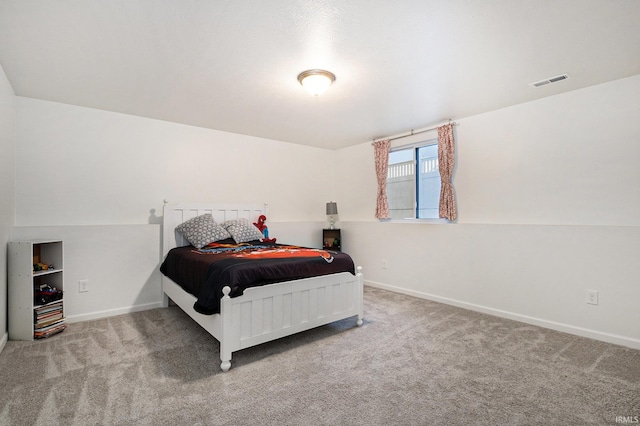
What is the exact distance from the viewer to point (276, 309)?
260cm

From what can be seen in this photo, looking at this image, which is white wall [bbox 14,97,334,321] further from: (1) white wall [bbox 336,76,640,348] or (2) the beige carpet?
(1) white wall [bbox 336,76,640,348]

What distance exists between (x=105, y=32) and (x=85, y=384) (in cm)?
238

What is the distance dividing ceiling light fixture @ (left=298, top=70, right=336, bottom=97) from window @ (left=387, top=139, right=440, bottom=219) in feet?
7.09

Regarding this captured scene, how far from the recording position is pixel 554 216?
320 cm

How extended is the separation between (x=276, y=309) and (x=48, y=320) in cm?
226

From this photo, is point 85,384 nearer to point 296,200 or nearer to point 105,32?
point 105,32

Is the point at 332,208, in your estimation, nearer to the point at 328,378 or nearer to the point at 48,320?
the point at 328,378

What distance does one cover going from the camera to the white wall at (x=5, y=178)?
264cm

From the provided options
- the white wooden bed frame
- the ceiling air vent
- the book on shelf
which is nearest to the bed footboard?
the white wooden bed frame

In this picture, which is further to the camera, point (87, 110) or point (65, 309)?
point (87, 110)

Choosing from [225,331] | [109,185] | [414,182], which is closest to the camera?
[225,331]

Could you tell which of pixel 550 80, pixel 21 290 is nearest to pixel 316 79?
pixel 550 80

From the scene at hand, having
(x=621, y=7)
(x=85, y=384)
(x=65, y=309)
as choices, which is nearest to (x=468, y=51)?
(x=621, y=7)

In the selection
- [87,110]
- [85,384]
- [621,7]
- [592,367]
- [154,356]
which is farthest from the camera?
[87,110]
